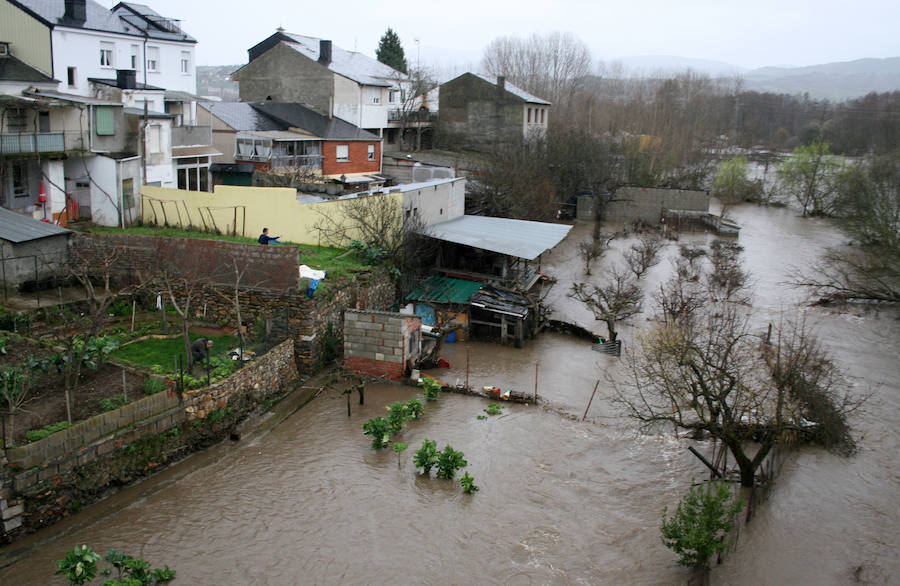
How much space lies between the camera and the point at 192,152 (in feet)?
95.4

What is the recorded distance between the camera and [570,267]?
34438 millimetres

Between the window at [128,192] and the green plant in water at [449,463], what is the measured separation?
16.6 meters

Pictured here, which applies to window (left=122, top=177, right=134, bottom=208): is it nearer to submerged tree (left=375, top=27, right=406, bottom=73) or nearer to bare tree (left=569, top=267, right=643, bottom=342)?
bare tree (left=569, top=267, right=643, bottom=342)

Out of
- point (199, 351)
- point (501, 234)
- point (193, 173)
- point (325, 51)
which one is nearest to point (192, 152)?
point (193, 173)

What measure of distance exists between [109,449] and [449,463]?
20.4 feet

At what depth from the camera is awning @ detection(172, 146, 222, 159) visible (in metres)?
28.2

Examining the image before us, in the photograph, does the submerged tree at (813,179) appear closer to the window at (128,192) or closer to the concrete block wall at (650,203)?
the concrete block wall at (650,203)

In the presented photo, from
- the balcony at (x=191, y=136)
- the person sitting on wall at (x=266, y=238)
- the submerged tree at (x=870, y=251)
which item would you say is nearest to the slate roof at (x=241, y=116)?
the balcony at (x=191, y=136)

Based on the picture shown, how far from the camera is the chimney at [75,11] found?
27188 millimetres

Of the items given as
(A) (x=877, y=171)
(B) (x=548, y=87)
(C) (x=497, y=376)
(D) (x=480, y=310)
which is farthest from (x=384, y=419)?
(B) (x=548, y=87)

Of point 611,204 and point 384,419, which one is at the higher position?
point 611,204

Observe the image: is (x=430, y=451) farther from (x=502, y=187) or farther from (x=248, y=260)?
(x=502, y=187)

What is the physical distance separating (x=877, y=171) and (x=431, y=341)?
31.2 metres

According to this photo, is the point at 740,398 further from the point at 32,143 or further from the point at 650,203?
the point at 650,203
